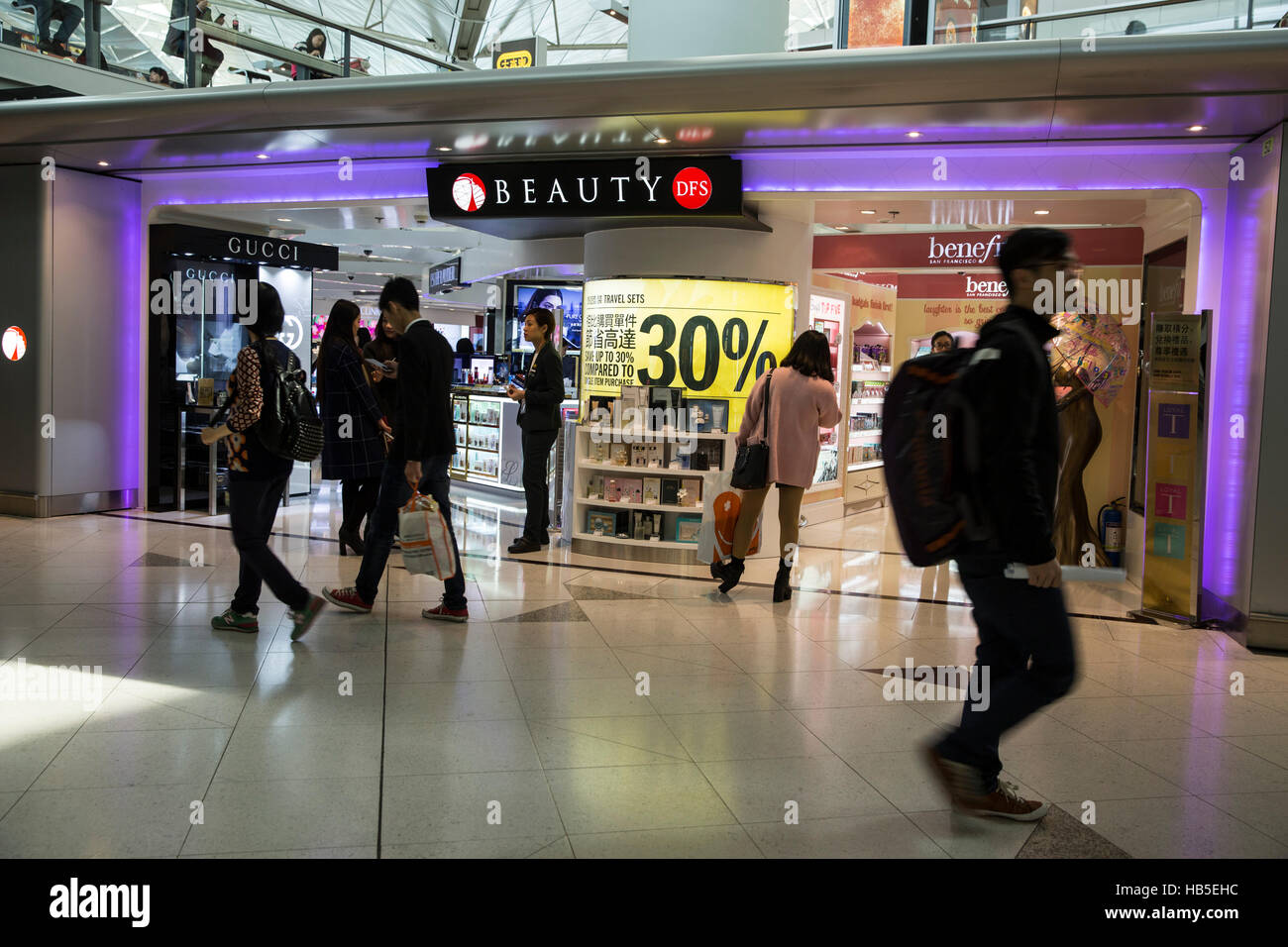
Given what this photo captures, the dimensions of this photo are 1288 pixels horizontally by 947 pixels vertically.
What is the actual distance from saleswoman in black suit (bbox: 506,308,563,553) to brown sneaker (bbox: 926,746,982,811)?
4.85 meters

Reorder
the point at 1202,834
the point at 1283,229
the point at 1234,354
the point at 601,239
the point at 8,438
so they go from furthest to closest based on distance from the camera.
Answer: the point at 8,438 < the point at 601,239 < the point at 1234,354 < the point at 1283,229 < the point at 1202,834

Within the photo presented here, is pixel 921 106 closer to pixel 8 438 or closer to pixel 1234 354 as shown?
pixel 1234 354

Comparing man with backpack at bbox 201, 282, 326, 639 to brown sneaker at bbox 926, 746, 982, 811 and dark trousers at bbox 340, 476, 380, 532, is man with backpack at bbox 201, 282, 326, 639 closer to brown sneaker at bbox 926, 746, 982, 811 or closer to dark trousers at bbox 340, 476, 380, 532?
dark trousers at bbox 340, 476, 380, 532

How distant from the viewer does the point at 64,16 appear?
9.02m

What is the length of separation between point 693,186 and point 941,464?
4323 mm

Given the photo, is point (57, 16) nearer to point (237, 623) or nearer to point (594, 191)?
point (594, 191)

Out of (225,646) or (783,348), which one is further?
(783,348)

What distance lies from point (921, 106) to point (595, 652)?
329 cm

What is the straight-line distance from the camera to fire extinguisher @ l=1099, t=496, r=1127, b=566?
7566mm

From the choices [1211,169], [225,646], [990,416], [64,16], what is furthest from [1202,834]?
[64,16]

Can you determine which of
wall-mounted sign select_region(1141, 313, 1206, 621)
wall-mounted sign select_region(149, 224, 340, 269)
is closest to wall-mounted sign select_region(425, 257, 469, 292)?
wall-mounted sign select_region(149, 224, 340, 269)

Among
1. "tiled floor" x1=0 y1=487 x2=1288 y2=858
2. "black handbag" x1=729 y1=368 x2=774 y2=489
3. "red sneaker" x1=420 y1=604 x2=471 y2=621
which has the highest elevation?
"black handbag" x1=729 y1=368 x2=774 y2=489

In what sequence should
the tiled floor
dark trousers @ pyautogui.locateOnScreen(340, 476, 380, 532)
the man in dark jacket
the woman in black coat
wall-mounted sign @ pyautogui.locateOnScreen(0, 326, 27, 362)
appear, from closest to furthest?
1. the man in dark jacket
2. the tiled floor
3. the woman in black coat
4. dark trousers @ pyautogui.locateOnScreen(340, 476, 380, 532)
5. wall-mounted sign @ pyautogui.locateOnScreen(0, 326, 27, 362)

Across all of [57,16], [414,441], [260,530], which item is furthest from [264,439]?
[57,16]
